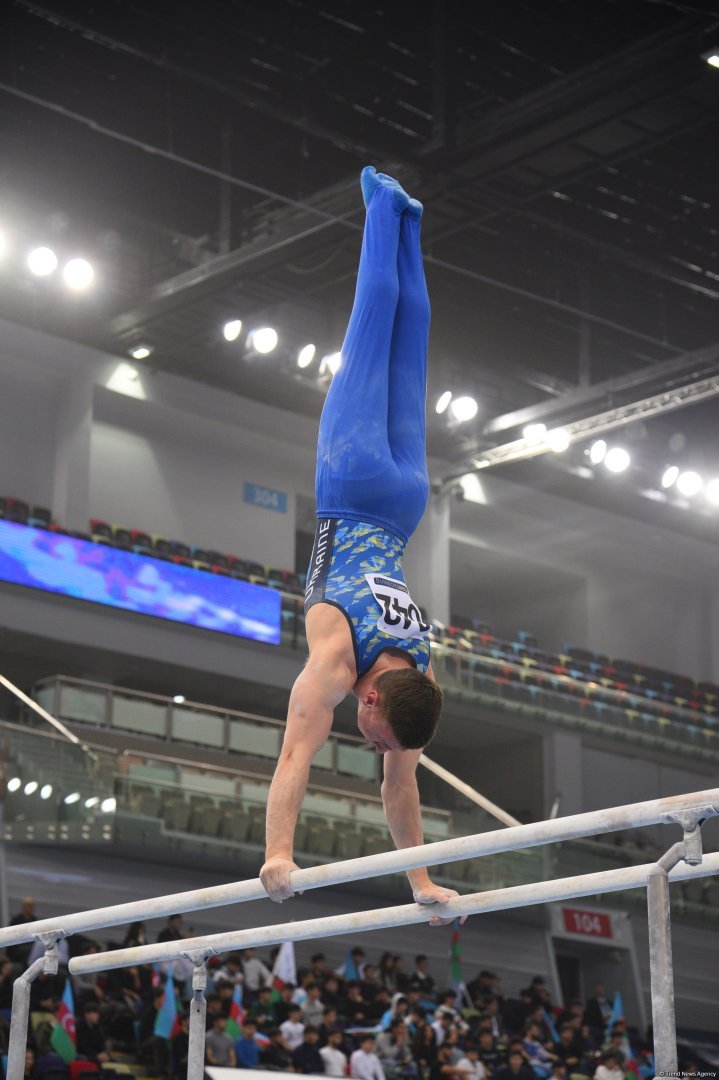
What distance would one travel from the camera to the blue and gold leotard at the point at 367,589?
396 cm

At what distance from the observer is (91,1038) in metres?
9.69

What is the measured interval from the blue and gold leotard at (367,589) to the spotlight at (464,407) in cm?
1603

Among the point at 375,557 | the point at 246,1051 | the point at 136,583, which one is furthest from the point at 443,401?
the point at 375,557

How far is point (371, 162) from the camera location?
15.5 m

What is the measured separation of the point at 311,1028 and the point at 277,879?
7.49 metres

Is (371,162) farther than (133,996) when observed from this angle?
Yes

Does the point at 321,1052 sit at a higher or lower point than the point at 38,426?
lower

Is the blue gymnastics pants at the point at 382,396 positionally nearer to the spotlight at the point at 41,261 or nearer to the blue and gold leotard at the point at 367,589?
the blue and gold leotard at the point at 367,589

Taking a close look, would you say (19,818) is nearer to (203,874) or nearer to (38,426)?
(203,874)

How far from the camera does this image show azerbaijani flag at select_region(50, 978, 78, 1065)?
9.16 metres

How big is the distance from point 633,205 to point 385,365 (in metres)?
13.1

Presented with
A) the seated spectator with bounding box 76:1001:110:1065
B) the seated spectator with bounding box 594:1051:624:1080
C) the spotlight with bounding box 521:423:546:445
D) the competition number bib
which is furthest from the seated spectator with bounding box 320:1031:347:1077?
the spotlight with bounding box 521:423:546:445

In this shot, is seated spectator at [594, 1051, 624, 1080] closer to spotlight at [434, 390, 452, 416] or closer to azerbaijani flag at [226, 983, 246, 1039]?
azerbaijani flag at [226, 983, 246, 1039]

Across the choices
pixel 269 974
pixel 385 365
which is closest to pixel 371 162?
pixel 269 974
